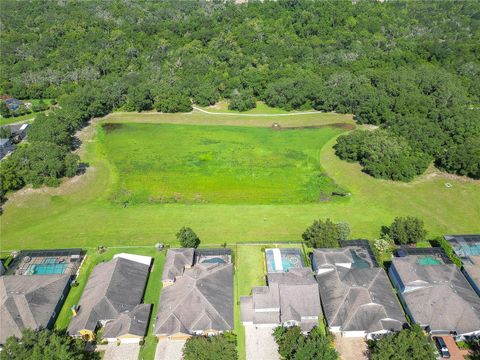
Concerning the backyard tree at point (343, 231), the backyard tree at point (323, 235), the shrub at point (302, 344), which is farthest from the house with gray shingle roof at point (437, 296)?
the shrub at point (302, 344)

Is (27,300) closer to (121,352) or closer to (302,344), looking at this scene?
(121,352)

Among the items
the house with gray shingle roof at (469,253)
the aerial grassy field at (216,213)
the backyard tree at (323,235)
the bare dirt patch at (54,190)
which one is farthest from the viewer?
the bare dirt patch at (54,190)

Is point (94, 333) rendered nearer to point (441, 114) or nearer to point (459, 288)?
point (459, 288)

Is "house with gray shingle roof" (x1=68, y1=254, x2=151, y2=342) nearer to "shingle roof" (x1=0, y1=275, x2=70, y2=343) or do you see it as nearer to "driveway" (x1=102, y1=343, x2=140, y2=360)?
"driveway" (x1=102, y1=343, x2=140, y2=360)

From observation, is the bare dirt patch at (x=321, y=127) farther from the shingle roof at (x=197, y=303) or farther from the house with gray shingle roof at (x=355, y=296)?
the shingle roof at (x=197, y=303)

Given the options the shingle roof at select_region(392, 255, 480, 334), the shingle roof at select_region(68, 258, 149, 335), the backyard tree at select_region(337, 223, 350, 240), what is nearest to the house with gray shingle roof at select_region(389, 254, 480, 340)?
the shingle roof at select_region(392, 255, 480, 334)

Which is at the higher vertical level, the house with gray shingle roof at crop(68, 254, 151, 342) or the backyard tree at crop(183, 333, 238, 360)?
the backyard tree at crop(183, 333, 238, 360)
